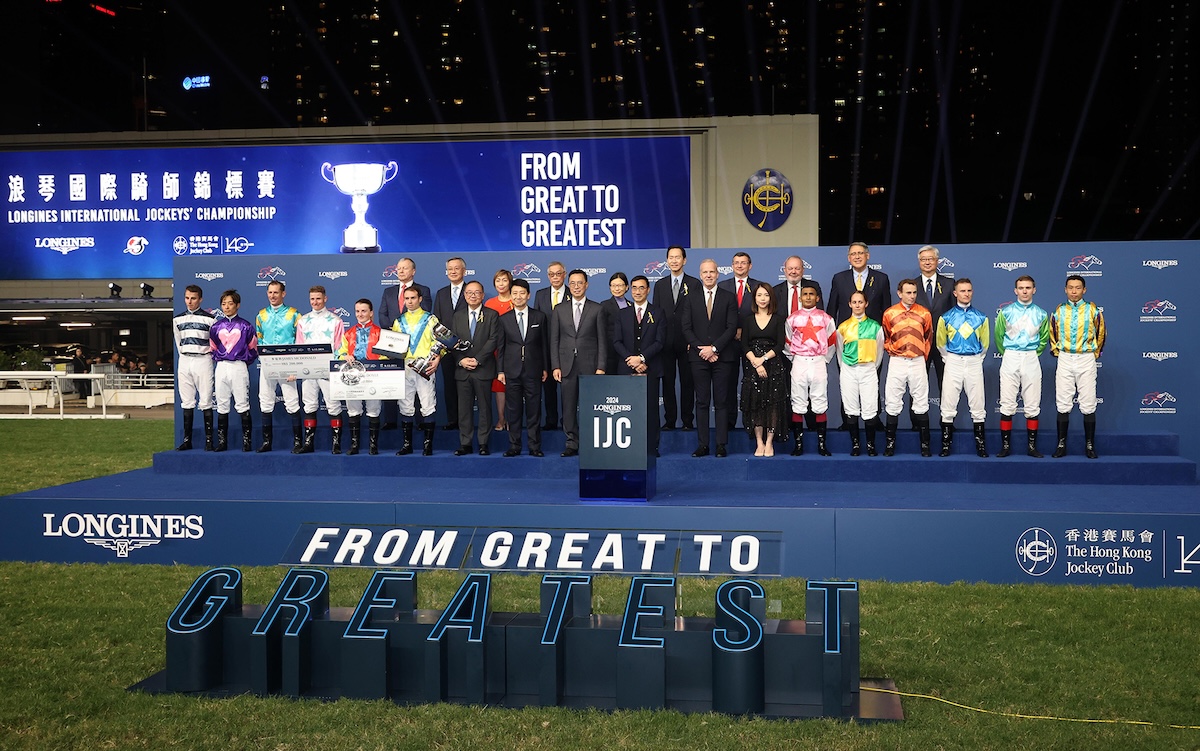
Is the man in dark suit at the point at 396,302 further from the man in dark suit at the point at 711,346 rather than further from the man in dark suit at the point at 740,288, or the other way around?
the man in dark suit at the point at 740,288

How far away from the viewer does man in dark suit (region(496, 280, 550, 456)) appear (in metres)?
9.33

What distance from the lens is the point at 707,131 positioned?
15.9 m

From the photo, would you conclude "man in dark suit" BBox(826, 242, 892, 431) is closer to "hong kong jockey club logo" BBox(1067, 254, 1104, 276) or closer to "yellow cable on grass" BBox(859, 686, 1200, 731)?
"hong kong jockey club logo" BBox(1067, 254, 1104, 276)

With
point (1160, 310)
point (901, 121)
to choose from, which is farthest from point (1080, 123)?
point (1160, 310)

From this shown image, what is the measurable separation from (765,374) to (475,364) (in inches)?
101

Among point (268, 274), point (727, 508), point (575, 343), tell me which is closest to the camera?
point (727, 508)

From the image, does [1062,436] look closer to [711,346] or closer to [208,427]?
[711,346]

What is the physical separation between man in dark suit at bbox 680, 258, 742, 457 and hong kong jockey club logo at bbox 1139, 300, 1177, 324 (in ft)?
13.5

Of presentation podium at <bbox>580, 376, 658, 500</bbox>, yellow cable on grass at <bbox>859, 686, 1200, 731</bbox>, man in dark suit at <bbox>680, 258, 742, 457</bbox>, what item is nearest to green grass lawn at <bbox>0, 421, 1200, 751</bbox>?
yellow cable on grass at <bbox>859, 686, 1200, 731</bbox>

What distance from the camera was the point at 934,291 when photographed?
948cm

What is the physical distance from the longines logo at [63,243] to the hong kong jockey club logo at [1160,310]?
16.7m

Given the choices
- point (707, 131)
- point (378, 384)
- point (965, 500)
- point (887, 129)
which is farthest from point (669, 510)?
point (887, 129)

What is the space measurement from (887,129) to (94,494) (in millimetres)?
31693

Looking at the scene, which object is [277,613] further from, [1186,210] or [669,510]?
[1186,210]
